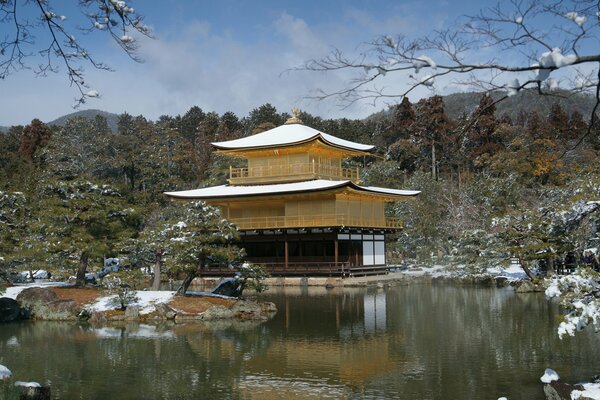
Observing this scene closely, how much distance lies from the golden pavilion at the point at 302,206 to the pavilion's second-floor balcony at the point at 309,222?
0.05 m

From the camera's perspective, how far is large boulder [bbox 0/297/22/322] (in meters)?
18.3

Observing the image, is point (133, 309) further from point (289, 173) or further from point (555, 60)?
point (289, 173)

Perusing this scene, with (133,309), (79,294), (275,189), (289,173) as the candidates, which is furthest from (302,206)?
(133,309)

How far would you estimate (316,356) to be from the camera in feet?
40.1

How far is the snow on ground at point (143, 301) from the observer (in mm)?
18203

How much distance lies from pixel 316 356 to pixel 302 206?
855 inches

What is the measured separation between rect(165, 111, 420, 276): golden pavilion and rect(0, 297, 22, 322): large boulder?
16.1 m

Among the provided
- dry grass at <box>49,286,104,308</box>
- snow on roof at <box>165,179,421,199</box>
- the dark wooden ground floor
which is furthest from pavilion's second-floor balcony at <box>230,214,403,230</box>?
dry grass at <box>49,286,104,308</box>

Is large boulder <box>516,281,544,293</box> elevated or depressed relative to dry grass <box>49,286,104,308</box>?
depressed

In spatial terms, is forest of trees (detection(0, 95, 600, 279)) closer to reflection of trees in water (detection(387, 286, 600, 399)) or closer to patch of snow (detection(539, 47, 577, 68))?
patch of snow (detection(539, 47, 577, 68))

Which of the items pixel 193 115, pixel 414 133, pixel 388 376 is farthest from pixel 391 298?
pixel 193 115

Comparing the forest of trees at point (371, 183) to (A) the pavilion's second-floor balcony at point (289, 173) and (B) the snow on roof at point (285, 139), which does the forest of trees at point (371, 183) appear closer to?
(B) the snow on roof at point (285, 139)

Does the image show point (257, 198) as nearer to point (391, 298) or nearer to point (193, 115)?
point (391, 298)

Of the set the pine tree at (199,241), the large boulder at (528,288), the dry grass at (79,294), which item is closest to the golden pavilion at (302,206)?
the large boulder at (528,288)
